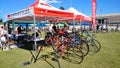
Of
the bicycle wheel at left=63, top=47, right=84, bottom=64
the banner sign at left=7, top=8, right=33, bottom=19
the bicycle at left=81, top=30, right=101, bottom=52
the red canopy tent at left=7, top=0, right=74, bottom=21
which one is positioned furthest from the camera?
the bicycle at left=81, top=30, right=101, bottom=52

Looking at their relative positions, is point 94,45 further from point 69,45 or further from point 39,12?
point 39,12

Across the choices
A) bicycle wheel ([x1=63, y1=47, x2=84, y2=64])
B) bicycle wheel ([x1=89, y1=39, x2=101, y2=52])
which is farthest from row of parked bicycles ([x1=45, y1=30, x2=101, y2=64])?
bicycle wheel ([x1=89, y1=39, x2=101, y2=52])

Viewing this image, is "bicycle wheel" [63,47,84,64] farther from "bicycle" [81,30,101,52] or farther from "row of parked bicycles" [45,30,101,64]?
"bicycle" [81,30,101,52]

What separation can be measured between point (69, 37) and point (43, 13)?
2.13 metres

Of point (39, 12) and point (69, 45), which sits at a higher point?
point (39, 12)

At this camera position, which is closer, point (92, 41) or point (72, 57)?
point (72, 57)

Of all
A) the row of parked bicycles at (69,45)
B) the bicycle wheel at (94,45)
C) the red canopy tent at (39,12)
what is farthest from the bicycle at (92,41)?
the red canopy tent at (39,12)

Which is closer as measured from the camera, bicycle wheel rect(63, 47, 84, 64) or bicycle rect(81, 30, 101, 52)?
bicycle wheel rect(63, 47, 84, 64)

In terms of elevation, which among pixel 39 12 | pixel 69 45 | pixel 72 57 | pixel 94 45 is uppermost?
pixel 39 12

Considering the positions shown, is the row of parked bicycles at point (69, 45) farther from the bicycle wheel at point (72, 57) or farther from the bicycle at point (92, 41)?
the bicycle at point (92, 41)

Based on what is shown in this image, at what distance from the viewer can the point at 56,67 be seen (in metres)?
7.18

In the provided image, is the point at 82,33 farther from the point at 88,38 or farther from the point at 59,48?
the point at 59,48

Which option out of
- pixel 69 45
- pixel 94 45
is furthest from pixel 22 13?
pixel 94 45

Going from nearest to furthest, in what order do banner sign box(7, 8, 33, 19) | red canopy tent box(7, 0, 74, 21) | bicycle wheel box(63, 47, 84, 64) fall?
bicycle wheel box(63, 47, 84, 64), red canopy tent box(7, 0, 74, 21), banner sign box(7, 8, 33, 19)
